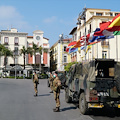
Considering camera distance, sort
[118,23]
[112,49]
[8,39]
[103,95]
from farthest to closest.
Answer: [8,39] < [112,49] < [118,23] < [103,95]

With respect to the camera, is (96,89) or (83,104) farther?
(83,104)

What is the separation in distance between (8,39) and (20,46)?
430 centimetres

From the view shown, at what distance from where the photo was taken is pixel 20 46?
210ft

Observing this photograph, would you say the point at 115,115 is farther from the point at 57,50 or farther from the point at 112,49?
the point at 57,50

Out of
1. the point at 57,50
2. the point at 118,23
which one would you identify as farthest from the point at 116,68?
the point at 57,50

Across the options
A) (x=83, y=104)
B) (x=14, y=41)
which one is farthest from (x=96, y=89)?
(x=14, y=41)

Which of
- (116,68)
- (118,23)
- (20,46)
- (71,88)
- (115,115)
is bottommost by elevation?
(115,115)

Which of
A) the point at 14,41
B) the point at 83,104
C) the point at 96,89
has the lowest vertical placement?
the point at 83,104

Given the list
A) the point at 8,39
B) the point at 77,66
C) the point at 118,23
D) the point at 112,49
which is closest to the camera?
the point at 77,66

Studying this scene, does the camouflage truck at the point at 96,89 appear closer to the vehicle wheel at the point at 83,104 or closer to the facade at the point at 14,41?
the vehicle wheel at the point at 83,104

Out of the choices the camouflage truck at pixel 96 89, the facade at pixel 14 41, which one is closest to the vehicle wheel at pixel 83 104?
the camouflage truck at pixel 96 89

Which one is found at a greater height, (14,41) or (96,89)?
(14,41)

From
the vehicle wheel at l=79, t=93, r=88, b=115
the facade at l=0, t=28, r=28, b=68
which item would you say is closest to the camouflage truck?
the vehicle wheel at l=79, t=93, r=88, b=115

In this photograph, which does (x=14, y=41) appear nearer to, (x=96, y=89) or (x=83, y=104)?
(x=83, y=104)
